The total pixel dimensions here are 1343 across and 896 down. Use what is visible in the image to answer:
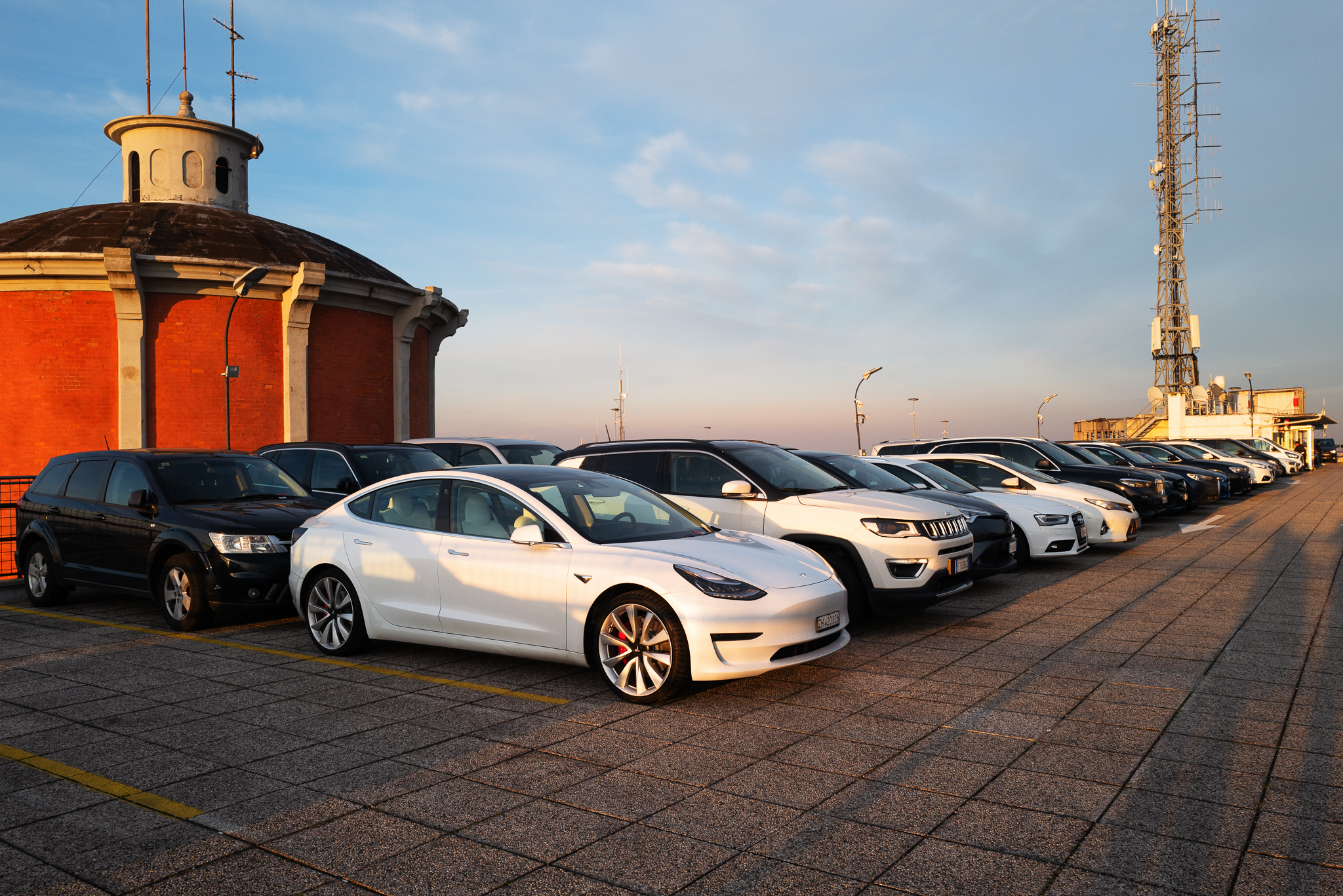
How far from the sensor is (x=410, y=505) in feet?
22.8

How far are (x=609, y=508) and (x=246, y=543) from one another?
385cm

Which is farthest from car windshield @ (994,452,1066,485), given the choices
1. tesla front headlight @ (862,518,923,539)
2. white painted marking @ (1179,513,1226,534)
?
tesla front headlight @ (862,518,923,539)

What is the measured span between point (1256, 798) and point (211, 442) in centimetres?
2405

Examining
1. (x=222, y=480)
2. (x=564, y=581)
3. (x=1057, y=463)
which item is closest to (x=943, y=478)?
(x=1057, y=463)

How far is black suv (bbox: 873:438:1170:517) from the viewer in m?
15.0

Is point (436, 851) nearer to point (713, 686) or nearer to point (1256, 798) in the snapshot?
point (713, 686)

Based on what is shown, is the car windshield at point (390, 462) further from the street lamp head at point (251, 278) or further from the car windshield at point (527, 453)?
the street lamp head at point (251, 278)

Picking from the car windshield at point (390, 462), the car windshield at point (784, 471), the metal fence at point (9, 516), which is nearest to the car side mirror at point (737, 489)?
the car windshield at point (784, 471)

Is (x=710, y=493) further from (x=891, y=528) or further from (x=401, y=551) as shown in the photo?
(x=401, y=551)

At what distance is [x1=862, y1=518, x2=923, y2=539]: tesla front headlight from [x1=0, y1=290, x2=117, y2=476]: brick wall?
21.5 metres

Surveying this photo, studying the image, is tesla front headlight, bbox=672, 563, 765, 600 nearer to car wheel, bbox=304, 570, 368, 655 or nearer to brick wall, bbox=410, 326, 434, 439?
car wheel, bbox=304, 570, 368, 655

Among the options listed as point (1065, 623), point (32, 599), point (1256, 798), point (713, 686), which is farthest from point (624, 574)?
point (32, 599)

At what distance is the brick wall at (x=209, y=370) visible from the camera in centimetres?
2256

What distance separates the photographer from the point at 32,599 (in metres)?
9.77
